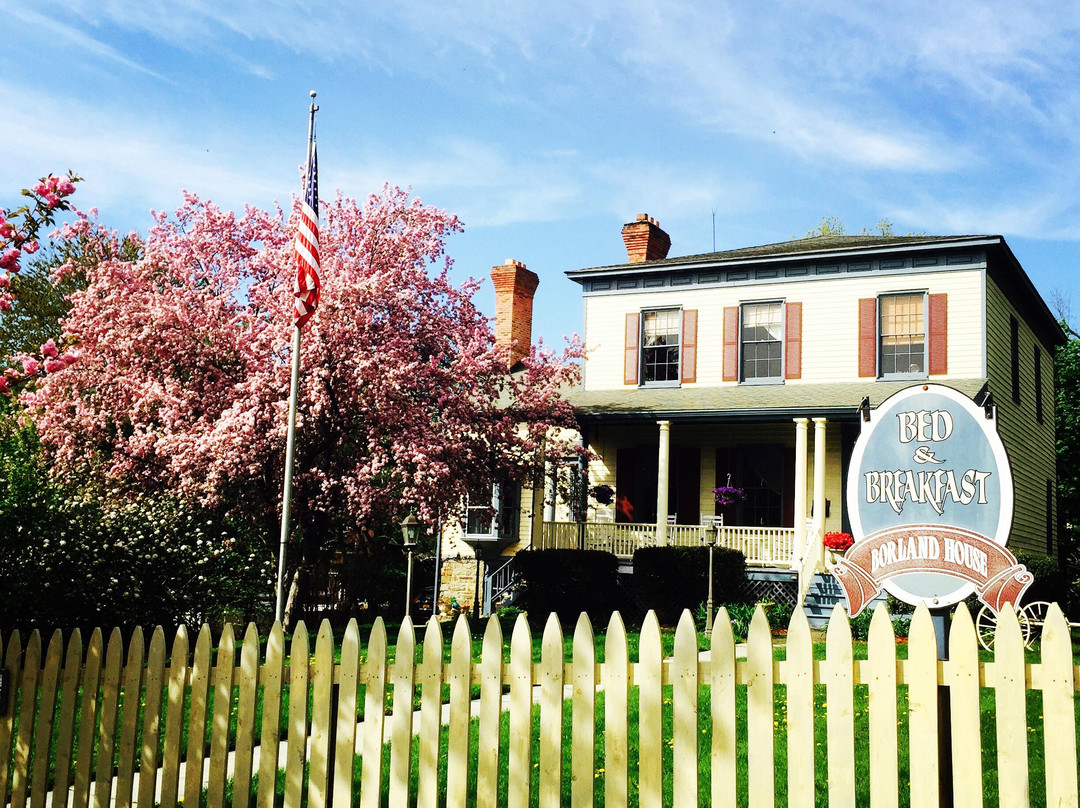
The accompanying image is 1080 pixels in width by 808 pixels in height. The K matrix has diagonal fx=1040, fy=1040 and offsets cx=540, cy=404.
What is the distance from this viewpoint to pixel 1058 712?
4.38 metres

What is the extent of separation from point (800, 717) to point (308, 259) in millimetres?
8415

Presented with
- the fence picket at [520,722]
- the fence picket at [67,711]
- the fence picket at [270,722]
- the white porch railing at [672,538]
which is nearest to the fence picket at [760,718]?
the fence picket at [520,722]

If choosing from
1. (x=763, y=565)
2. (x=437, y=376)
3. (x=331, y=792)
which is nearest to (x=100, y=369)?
(x=437, y=376)

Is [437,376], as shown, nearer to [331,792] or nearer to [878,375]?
[878,375]

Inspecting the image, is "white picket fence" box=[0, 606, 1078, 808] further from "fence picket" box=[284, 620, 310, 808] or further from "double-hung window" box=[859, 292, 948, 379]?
"double-hung window" box=[859, 292, 948, 379]

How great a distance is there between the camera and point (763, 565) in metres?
19.5

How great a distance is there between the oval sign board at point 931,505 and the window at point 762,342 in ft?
54.5

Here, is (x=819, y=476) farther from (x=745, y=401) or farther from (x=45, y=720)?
(x=45, y=720)

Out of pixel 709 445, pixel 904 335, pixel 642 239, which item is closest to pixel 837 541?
pixel 709 445

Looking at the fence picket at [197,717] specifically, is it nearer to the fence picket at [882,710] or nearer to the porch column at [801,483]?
the fence picket at [882,710]

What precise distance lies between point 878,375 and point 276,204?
1191cm

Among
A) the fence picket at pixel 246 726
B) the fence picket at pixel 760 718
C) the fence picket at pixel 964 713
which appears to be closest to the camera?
the fence picket at pixel 964 713

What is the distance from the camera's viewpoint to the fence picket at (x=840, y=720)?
14.9 ft

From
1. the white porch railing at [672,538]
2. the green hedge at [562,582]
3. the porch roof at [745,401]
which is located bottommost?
the green hedge at [562,582]
